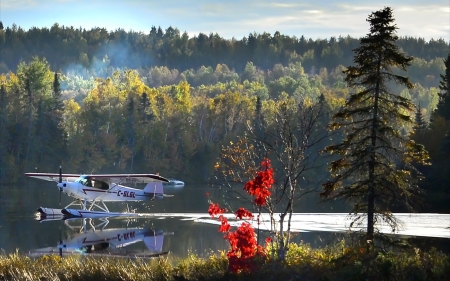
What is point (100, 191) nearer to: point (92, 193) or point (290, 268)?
point (92, 193)

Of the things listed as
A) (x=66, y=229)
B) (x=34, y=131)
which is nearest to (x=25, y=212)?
(x=66, y=229)

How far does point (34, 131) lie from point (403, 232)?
191ft

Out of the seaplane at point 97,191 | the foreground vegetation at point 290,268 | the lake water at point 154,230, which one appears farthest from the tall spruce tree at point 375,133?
the seaplane at point 97,191

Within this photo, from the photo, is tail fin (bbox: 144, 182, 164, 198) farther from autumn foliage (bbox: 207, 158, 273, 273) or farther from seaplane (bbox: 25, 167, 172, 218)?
autumn foliage (bbox: 207, 158, 273, 273)

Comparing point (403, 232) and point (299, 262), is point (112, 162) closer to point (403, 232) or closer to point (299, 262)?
point (403, 232)

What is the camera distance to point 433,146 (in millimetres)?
52125

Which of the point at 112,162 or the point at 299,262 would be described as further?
the point at 112,162

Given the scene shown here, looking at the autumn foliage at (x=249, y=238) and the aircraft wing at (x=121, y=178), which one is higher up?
the autumn foliage at (x=249, y=238)

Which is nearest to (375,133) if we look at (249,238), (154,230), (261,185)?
(261,185)

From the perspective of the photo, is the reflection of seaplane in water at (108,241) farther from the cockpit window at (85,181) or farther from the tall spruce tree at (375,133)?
the tall spruce tree at (375,133)

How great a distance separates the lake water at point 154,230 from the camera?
26.4m

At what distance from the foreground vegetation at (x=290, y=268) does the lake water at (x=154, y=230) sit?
11.0ft

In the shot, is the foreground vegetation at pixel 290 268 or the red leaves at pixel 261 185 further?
the red leaves at pixel 261 185

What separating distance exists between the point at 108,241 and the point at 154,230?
3.50 meters
